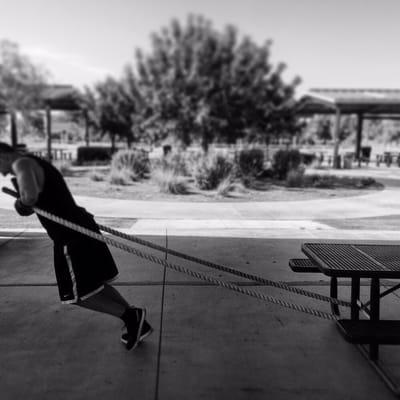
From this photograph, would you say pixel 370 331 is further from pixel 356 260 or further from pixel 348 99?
pixel 348 99

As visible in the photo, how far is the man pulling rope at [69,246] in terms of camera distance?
2.91 meters

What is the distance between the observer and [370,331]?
3.08 m

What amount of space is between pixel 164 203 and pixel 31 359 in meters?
7.98

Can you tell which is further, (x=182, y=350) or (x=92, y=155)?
(x=92, y=155)

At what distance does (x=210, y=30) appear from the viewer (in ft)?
62.3

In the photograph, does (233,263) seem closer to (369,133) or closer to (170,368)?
(170,368)

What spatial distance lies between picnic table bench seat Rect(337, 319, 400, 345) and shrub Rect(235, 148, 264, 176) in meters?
12.4

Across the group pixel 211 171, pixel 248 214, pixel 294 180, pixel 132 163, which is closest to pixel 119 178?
pixel 132 163

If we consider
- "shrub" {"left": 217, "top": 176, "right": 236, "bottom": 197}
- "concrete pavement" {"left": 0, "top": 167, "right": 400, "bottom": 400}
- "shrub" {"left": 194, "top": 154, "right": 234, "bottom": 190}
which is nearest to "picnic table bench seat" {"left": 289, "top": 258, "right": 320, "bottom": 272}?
"concrete pavement" {"left": 0, "top": 167, "right": 400, "bottom": 400}

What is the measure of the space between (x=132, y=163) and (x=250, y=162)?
13.7ft

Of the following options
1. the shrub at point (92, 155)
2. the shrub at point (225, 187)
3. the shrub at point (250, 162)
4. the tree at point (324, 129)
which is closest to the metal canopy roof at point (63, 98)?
the shrub at point (92, 155)

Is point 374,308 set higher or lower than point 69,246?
lower

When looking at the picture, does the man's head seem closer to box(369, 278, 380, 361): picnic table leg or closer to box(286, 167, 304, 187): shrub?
box(369, 278, 380, 361): picnic table leg

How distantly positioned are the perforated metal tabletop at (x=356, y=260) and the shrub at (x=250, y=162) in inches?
460
